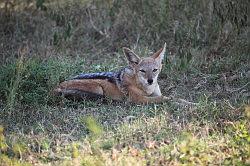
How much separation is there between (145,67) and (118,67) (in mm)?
1530

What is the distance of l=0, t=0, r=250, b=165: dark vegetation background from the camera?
6.55 meters

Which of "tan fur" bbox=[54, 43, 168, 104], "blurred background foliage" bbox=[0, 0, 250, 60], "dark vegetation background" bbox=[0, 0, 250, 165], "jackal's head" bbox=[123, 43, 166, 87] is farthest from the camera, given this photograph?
"blurred background foliage" bbox=[0, 0, 250, 60]

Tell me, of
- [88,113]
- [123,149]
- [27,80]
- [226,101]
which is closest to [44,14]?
[27,80]

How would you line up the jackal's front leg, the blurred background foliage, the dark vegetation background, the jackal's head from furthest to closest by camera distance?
the blurred background foliage, the jackal's head, the jackal's front leg, the dark vegetation background

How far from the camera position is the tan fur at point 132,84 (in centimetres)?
884

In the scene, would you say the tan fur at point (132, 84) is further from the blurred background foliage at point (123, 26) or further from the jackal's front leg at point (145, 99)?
the blurred background foliage at point (123, 26)

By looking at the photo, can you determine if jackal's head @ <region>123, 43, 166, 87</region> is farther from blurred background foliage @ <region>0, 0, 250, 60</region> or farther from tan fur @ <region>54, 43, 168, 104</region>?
blurred background foliage @ <region>0, 0, 250, 60</region>

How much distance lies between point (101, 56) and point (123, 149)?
5.31 metres

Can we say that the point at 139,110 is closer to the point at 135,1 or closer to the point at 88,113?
the point at 88,113

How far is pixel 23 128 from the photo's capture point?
759cm

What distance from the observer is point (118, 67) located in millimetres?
10445

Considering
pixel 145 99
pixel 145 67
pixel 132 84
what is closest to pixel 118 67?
pixel 132 84

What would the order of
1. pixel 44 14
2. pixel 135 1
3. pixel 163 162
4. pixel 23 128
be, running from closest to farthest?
pixel 163 162 < pixel 23 128 < pixel 135 1 < pixel 44 14

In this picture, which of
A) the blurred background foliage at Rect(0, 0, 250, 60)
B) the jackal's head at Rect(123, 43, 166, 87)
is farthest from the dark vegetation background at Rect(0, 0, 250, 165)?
the jackal's head at Rect(123, 43, 166, 87)
